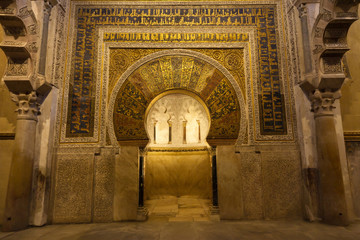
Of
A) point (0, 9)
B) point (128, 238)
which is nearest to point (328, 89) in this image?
point (128, 238)

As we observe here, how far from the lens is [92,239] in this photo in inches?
142

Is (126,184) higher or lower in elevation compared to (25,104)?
lower

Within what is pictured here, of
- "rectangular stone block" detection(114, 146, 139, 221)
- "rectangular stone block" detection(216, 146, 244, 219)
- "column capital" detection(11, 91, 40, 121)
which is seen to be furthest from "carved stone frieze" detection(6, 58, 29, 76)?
"rectangular stone block" detection(216, 146, 244, 219)

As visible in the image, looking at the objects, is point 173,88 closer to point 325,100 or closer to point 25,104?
point 25,104

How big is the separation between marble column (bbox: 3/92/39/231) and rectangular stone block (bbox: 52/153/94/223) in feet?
1.59

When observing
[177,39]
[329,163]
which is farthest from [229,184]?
[177,39]

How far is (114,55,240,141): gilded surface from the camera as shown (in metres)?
4.92

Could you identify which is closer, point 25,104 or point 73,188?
point 25,104

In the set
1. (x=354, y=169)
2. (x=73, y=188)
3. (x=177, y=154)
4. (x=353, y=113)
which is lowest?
(x=73, y=188)

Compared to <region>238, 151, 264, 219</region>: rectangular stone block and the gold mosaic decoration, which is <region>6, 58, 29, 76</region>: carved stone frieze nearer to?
the gold mosaic decoration

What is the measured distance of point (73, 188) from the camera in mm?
4660

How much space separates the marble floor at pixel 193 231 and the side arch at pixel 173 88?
61.3 inches

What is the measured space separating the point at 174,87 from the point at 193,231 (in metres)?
2.79

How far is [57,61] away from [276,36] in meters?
4.75
